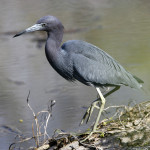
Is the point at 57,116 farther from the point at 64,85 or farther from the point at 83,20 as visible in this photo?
the point at 83,20

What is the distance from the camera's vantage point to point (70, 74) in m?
4.84

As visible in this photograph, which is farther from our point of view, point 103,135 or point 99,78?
point 99,78

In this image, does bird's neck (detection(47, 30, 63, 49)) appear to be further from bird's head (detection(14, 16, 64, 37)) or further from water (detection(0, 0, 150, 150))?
water (detection(0, 0, 150, 150))

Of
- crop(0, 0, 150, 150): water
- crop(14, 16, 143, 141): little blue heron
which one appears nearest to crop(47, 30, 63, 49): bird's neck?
crop(14, 16, 143, 141): little blue heron

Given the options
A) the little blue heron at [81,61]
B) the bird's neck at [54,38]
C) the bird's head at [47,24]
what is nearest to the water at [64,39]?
the little blue heron at [81,61]

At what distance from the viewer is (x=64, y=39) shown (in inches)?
336

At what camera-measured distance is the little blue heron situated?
186 inches

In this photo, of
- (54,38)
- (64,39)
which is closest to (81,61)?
(54,38)

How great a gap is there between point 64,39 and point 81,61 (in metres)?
3.87

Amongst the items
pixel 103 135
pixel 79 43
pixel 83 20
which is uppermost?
pixel 79 43

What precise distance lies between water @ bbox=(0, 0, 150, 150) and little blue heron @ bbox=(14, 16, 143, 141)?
605 mm

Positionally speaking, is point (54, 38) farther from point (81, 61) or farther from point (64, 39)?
point (64, 39)

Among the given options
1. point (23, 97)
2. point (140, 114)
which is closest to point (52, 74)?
point (23, 97)

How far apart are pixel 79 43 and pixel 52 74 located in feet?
7.28
